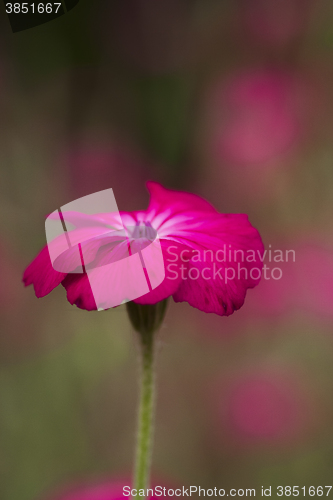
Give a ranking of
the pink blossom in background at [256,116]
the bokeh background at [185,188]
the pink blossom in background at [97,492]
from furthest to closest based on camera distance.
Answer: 1. the pink blossom in background at [256,116]
2. the bokeh background at [185,188]
3. the pink blossom in background at [97,492]

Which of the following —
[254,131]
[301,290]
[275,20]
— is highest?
[275,20]

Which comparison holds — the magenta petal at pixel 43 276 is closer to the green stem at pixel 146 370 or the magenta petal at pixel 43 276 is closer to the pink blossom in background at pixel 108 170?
the green stem at pixel 146 370

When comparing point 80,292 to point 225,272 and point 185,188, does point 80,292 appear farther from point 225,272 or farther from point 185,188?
point 185,188

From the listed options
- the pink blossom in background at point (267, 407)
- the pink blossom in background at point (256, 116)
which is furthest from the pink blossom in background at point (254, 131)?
the pink blossom in background at point (267, 407)

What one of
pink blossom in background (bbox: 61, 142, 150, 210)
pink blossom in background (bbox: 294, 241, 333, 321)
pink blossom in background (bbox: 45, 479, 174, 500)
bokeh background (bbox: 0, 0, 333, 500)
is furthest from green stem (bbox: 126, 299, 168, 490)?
pink blossom in background (bbox: 61, 142, 150, 210)

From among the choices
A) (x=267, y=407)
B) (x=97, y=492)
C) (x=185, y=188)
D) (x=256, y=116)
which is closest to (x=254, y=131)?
(x=256, y=116)

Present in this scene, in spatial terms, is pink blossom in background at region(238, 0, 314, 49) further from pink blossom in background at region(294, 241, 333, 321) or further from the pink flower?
the pink flower

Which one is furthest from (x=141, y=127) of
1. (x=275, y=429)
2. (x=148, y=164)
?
(x=275, y=429)
